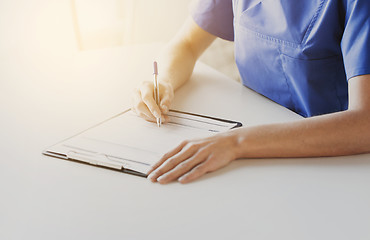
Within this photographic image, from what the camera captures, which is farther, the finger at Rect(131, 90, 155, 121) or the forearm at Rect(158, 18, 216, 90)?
the forearm at Rect(158, 18, 216, 90)

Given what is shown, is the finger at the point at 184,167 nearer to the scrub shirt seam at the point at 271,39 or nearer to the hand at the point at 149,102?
the hand at the point at 149,102

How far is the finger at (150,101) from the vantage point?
95 centimetres

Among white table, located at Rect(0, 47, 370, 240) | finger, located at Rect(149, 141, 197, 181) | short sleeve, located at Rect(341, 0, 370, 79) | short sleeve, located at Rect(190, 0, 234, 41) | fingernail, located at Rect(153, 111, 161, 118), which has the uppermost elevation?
short sleeve, located at Rect(190, 0, 234, 41)

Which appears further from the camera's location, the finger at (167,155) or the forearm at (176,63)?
the forearm at (176,63)

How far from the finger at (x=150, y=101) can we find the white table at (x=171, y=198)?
0.13 meters

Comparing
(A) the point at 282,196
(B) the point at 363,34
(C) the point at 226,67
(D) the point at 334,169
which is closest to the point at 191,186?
(A) the point at 282,196

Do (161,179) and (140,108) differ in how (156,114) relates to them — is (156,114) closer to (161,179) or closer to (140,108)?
(140,108)

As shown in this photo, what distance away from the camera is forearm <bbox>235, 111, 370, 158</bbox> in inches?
30.9

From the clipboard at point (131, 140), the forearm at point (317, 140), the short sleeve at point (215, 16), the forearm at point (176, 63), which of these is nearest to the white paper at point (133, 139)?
the clipboard at point (131, 140)

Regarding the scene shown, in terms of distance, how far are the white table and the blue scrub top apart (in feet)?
0.38

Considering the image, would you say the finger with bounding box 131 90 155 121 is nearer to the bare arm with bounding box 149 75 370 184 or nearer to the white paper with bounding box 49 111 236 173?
the white paper with bounding box 49 111 236 173

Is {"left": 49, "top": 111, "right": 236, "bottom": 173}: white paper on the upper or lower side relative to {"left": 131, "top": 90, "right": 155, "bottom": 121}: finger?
lower

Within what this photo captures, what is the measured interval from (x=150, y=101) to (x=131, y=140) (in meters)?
A: 0.15

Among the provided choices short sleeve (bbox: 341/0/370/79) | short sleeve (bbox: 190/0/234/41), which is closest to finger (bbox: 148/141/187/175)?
short sleeve (bbox: 341/0/370/79)
